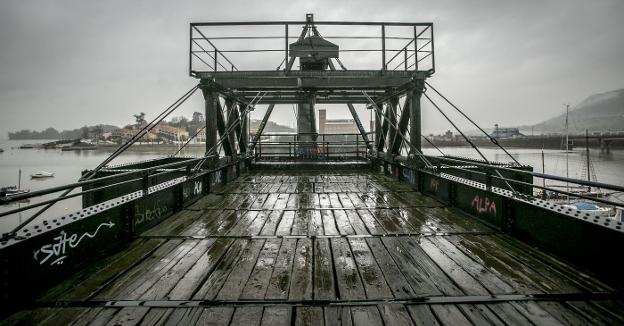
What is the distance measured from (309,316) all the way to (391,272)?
48.7 inches

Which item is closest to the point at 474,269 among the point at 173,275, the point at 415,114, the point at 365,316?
the point at 365,316

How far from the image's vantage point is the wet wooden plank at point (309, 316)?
233 cm

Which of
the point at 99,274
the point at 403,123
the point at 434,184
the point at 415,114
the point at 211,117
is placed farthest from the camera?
the point at 403,123

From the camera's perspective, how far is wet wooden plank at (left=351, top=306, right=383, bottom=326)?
2.34m

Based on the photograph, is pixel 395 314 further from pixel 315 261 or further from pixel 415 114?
pixel 415 114

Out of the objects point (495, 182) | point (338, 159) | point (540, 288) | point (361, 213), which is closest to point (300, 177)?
point (338, 159)

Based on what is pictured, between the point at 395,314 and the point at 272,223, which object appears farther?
the point at 272,223

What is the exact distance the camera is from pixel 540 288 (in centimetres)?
280

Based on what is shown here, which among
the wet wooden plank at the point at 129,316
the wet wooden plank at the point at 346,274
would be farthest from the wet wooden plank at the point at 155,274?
the wet wooden plank at the point at 346,274

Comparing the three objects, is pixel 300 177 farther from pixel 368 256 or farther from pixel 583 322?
pixel 583 322

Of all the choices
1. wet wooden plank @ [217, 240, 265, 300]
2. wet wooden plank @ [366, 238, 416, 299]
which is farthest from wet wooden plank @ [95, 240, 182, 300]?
wet wooden plank @ [366, 238, 416, 299]

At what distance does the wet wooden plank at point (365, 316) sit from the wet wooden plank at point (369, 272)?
0.65ft

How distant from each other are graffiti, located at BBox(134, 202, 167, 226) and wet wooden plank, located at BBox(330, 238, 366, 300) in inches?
124

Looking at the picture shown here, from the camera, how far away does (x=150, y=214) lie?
4.73 metres
